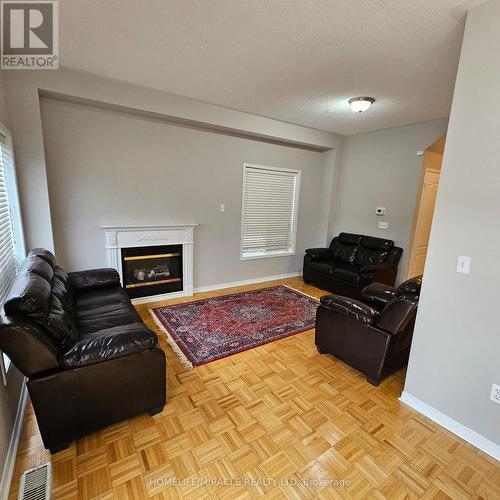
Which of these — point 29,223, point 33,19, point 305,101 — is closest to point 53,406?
point 29,223

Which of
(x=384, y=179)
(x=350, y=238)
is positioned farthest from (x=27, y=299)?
(x=384, y=179)

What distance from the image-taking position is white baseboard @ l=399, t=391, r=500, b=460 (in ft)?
5.39

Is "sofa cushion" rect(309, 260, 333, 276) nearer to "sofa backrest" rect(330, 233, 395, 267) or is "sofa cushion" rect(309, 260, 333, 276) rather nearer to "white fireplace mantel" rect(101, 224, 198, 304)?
"sofa backrest" rect(330, 233, 395, 267)

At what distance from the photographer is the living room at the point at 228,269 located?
1.52 metres

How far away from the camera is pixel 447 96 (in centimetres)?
302

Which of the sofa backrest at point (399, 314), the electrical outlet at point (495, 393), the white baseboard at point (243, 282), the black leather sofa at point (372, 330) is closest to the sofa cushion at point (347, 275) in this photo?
the white baseboard at point (243, 282)

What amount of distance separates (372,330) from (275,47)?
244 centimetres

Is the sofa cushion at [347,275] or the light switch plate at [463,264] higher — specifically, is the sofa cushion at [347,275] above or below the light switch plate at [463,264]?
below

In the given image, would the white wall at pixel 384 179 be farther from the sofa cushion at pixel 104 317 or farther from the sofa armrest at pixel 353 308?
the sofa cushion at pixel 104 317

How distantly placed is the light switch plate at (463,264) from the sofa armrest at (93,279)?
3.07 m

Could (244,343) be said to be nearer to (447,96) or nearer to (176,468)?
(176,468)

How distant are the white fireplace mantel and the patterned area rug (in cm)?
40

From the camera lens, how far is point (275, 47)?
220 centimetres

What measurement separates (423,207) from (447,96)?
1811 millimetres
